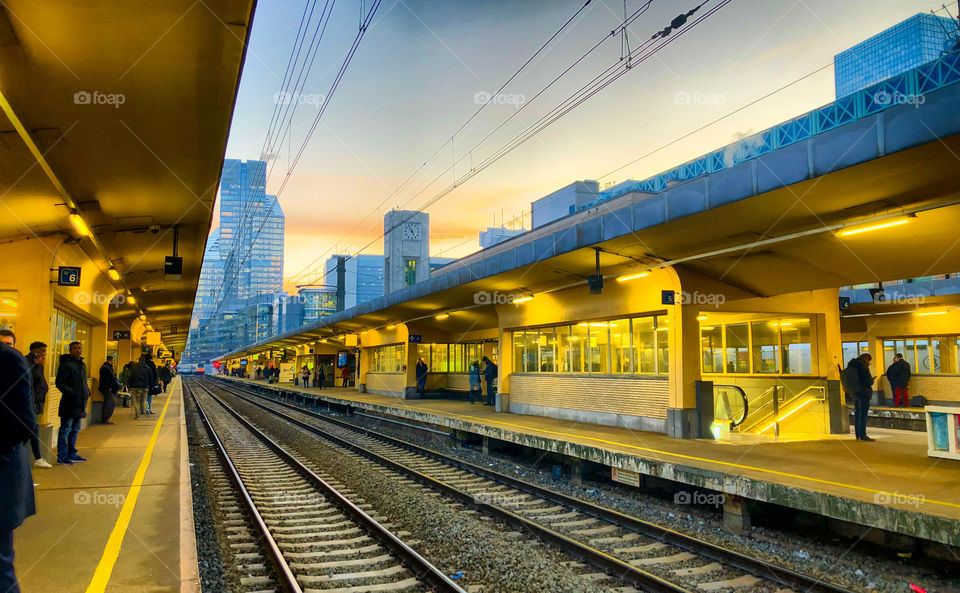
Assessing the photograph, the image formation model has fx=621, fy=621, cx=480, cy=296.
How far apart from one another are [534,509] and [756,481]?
9.67 feet

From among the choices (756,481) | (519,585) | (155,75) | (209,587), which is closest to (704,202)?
(756,481)

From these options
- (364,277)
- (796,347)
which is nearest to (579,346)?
(796,347)

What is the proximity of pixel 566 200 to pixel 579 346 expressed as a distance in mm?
33589

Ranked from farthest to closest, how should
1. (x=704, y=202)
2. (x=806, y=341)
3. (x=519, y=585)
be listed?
(x=806, y=341), (x=704, y=202), (x=519, y=585)

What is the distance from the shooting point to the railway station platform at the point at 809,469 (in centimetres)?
625

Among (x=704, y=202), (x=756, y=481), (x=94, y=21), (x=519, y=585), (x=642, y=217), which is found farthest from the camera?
(x=642, y=217)

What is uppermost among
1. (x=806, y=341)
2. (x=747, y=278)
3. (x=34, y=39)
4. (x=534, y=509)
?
(x=34, y=39)

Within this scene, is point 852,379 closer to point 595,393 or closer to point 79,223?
point 595,393

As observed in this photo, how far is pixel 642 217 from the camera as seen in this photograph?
9.46 m

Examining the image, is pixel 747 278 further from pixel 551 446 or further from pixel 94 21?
pixel 94 21

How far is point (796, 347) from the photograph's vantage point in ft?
45.4

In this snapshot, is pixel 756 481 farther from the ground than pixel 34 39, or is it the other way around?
pixel 34 39

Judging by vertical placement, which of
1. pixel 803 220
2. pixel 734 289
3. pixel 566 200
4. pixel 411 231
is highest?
pixel 411 231

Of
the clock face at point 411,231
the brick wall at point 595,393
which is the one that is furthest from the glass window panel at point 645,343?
the clock face at point 411,231
